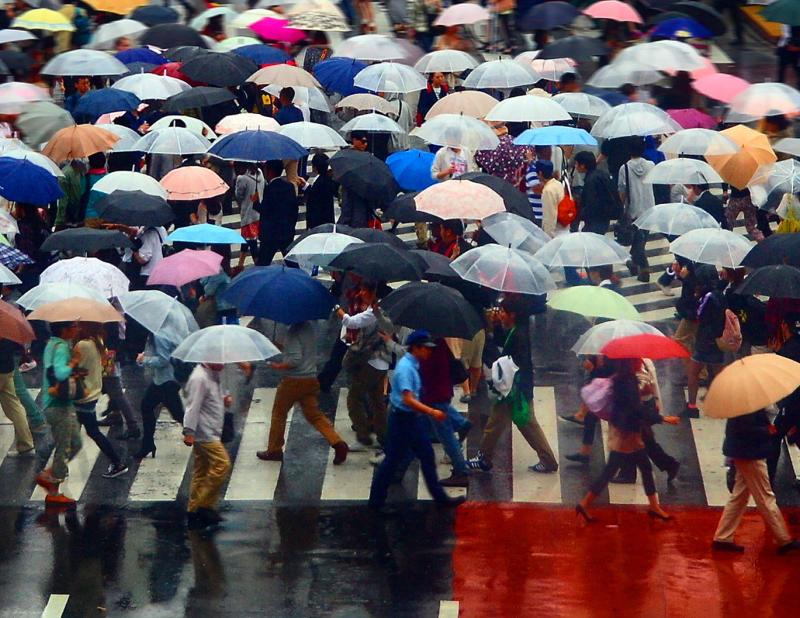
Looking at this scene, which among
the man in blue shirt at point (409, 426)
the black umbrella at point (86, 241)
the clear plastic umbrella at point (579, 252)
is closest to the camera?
the man in blue shirt at point (409, 426)

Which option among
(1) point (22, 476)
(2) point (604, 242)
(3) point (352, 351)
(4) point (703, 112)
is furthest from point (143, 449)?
(4) point (703, 112)

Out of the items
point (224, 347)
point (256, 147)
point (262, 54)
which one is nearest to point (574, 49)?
point (262, 54)

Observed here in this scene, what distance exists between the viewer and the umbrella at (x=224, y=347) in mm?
12703

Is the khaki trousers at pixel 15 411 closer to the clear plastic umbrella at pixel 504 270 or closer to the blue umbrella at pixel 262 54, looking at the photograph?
the clear plastic umbrella at pixel 504 270

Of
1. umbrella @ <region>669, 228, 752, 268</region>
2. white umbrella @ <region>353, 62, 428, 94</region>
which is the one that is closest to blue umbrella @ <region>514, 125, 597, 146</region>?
white umbrella @ <region>353, 62, 428, 94</region>

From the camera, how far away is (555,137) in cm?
1777

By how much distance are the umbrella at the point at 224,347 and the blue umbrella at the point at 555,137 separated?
583 centimetres

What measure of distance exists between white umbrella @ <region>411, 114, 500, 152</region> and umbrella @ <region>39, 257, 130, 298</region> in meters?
4.62

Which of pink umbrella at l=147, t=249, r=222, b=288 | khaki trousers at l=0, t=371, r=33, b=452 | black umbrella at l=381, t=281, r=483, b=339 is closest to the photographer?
black umbrella at l=381, t=281, r=483, b=339

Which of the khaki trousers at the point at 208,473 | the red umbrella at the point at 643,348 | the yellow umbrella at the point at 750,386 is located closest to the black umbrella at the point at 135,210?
the khaki trousers at the point at 208,473

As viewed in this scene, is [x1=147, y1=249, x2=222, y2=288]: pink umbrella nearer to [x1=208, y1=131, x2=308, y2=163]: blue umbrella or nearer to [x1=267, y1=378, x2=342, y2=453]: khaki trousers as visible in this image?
[x1=267, y1=378, x2=342, y2=453]: khaki trousers

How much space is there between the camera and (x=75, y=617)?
11648 millimetres

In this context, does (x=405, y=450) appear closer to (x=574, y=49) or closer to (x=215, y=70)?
(x=215, y=70)

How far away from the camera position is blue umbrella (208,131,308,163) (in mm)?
17203
